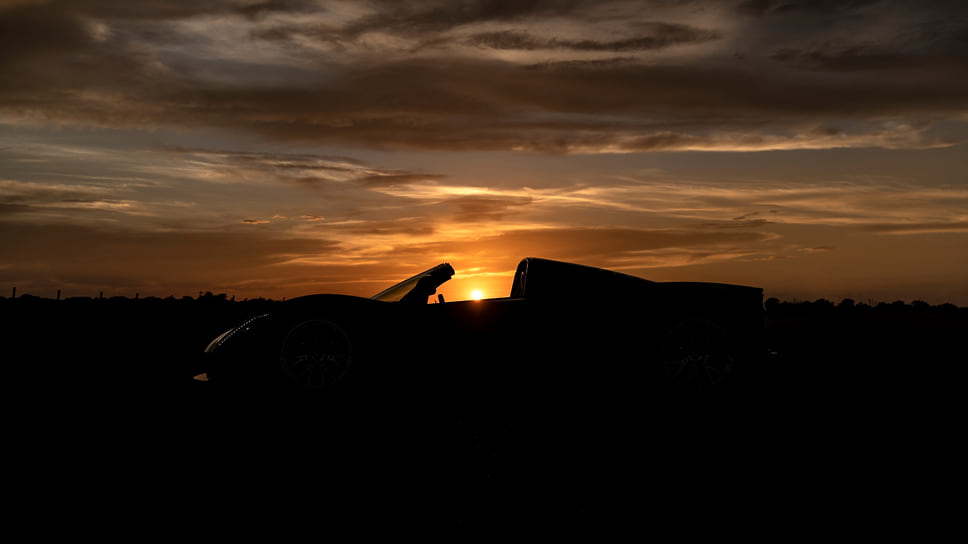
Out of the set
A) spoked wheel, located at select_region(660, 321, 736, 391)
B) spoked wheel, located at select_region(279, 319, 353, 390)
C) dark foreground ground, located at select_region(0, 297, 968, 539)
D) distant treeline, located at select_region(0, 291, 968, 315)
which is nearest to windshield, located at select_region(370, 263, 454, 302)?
spoked wheel, located at select_region(279, 319, 353, 390)

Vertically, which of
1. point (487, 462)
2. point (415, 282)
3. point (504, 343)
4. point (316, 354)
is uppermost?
point (415, 282)

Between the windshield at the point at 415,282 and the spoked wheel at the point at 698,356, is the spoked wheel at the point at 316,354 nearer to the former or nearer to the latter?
the windshield at the point at 415,282

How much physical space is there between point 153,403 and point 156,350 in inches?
419

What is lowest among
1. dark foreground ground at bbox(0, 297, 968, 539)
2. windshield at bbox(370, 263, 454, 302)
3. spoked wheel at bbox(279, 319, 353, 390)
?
dark foreground ground at bbox(0, 297, 968, 539)

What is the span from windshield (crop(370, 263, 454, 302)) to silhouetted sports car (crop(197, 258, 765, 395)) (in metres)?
0.45

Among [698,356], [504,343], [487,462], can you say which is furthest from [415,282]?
[487,462]

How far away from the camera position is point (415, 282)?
8.52 meters

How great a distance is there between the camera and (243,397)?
8047 mm

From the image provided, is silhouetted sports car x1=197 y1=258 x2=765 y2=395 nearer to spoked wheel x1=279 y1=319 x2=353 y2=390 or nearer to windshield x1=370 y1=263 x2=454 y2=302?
spoked wheel x1=279 y1=319 x2=353 y2=390

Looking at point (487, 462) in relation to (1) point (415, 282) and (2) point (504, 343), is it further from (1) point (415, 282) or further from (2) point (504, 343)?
(1) point (415, 282)

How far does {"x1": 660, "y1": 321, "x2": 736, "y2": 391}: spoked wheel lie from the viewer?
763 centimetres

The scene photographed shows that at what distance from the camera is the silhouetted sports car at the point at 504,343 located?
748cm

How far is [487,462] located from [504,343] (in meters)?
2.64

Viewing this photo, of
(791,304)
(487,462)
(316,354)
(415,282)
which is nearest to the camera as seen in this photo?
(487,462)
